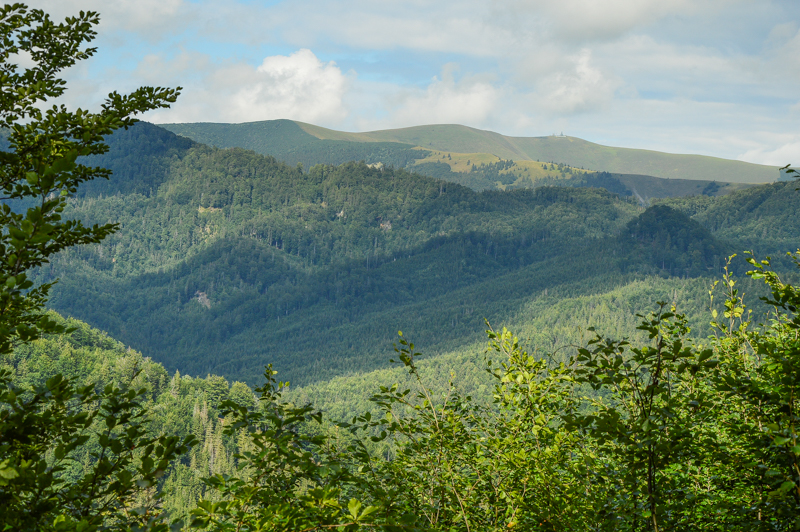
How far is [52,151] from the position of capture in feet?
30.0

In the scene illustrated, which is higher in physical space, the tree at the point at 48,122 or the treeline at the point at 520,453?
the tree at the point at 48,122

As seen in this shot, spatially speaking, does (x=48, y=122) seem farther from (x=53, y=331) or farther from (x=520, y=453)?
(x=520, y=453)

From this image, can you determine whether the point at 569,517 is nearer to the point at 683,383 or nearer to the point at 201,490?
the point at 683,383

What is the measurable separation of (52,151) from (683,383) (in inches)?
539

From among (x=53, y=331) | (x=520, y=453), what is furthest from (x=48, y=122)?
(x=520, y=453)

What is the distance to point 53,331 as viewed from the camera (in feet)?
20.9

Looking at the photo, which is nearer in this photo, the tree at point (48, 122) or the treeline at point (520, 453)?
the treeline at point (520, 453)

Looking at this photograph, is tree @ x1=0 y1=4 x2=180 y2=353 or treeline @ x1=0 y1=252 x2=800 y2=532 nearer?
treeline @ x1=0 y1=252 x2=800 y2=532

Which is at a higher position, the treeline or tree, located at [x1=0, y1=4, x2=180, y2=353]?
tree, located at [x1=0, y1=4, x2=180, y2=353]

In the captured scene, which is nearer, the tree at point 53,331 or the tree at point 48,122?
the tree at point 53,331

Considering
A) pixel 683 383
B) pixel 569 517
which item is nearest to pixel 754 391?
pixel 569 517

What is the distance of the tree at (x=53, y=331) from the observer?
14.2ft

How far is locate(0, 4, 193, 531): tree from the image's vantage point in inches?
170

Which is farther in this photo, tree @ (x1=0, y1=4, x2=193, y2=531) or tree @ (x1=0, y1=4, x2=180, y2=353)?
tree @ (x1=0, y1=4, x2=180, y2=353)
